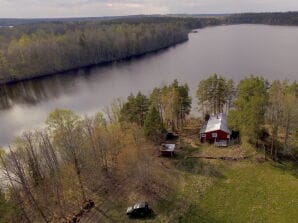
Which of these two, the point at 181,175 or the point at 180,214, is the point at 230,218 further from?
the point at 181,175

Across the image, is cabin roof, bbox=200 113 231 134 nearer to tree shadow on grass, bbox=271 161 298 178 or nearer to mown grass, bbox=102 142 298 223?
mown grass, bbox=102 142 298 223

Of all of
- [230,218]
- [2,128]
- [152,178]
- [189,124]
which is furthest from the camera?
[2,128]

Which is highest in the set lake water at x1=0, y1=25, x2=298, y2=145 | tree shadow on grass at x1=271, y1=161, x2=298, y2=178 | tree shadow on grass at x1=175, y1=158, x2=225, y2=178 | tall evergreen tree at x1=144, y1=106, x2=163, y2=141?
tall evergreen tree at x1=144, y1=106, x2=163, y2=141

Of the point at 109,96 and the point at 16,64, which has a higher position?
the point at 16,64

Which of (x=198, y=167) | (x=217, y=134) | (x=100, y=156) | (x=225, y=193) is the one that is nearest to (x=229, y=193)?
(x=225, y=193)

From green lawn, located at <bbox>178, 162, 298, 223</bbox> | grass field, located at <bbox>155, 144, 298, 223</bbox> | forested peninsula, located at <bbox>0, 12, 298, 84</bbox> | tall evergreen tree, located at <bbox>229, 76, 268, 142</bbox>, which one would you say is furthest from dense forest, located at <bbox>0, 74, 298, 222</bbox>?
forested peninsula, located at <bbox>0, 12, 298, 84</bbox>

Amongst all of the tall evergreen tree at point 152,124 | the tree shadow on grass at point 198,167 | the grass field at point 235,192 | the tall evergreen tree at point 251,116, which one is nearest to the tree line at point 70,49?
the tall evergreen tree at point 152,124

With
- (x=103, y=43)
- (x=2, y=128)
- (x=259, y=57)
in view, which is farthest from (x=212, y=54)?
(x=2, y=128)
